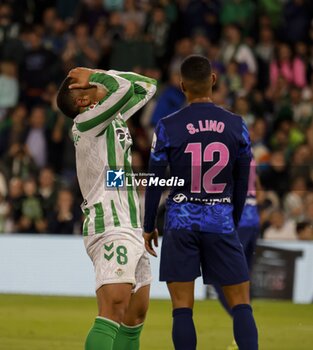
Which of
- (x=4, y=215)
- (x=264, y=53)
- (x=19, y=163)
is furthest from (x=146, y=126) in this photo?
(x=4, y=215)

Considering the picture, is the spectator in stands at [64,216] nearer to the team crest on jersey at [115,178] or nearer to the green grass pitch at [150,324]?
the green grass pitch at [150,324]

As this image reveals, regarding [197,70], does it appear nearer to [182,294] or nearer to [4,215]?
[182,294]

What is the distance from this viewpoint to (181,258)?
7.97m

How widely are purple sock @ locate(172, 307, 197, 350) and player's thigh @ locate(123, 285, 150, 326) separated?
0.22 m

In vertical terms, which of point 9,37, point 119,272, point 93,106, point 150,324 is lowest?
point 150,324

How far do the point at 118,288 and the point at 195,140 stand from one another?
1157 millimetres

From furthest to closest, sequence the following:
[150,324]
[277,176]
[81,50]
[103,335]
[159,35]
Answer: [159,35]
[81,50]
[277,176]
[150,324]
[103,335]

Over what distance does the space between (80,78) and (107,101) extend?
233 millimetres

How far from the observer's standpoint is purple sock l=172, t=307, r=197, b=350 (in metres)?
7.91

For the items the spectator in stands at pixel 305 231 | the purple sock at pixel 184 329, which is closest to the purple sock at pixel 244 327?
the purple sock at pixel 184 329

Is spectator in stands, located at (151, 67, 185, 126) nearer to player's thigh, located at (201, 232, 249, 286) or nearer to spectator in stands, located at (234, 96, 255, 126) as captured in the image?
spectator in stands, located at (234, 96, 255, 126)

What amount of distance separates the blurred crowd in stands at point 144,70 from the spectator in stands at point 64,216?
0.03 metres

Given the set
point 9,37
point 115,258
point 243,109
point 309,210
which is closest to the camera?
point 115,258

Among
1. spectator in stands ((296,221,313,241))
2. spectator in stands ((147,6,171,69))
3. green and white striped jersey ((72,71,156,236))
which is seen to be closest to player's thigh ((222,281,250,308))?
green and white striped jersey ((72,71,156,236))
